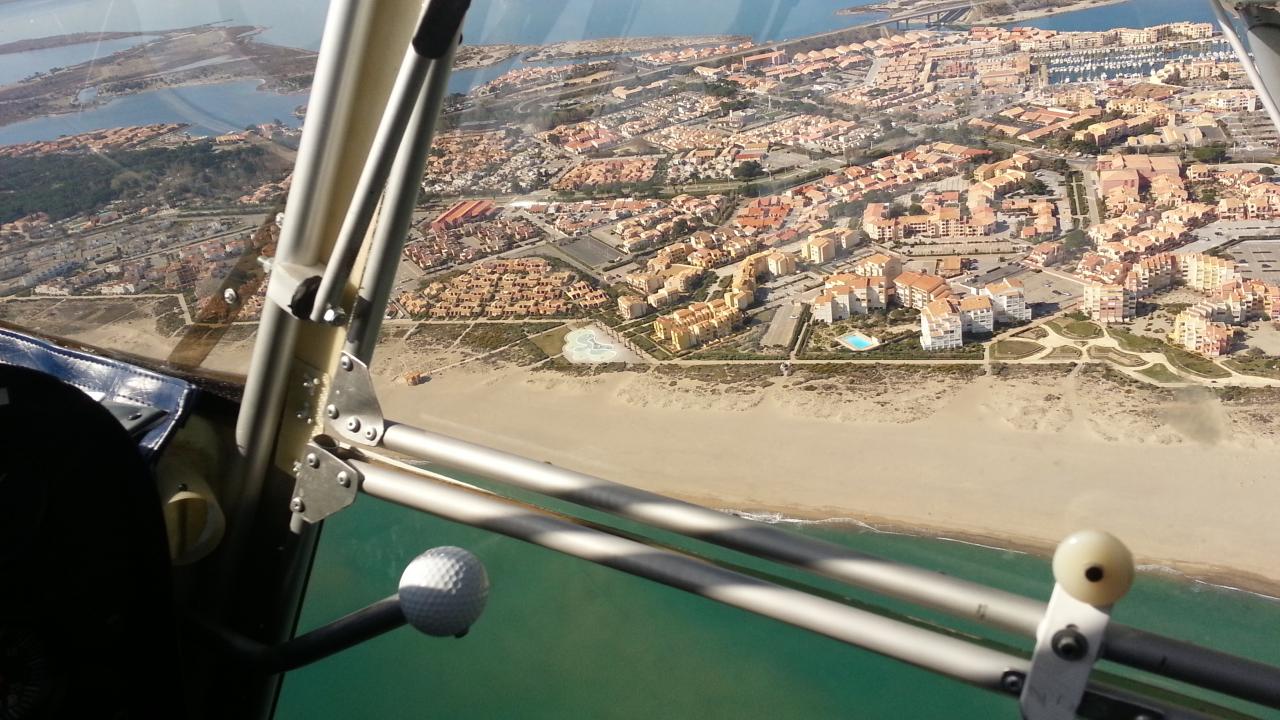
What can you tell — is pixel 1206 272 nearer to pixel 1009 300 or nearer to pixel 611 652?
pixel 1009 300

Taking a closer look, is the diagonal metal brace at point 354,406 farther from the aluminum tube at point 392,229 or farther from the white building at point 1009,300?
the white building at point 1009,300

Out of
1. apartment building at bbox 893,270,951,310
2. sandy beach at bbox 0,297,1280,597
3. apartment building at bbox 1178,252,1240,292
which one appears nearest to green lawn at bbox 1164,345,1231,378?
sandy beach at bbox 0,297,1280,597

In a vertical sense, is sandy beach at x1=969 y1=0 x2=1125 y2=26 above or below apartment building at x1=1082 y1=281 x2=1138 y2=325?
above

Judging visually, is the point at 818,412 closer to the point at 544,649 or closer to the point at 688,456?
the point at 688,456

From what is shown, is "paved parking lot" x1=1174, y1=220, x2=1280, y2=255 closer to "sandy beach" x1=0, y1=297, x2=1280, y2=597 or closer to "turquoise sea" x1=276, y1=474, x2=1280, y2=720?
"sandy beach" x1=0, y1=297, x2=1280, y2=597

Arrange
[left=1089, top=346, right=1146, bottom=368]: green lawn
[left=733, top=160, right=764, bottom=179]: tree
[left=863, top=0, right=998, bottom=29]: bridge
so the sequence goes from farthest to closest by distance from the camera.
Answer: [left=863, top=0, right=998, bottom=29]: bridge < [left=733, top=160, right=764, bottom=179]: tree < [left=1089, top=346, right=1146, bottom=368]: green lawn

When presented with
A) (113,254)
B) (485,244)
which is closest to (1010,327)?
(485,244)
